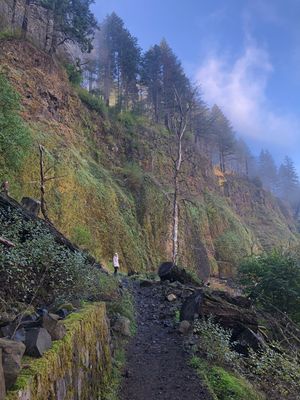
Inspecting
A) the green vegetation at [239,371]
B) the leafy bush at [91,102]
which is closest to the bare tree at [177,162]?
the green vegetation at [239,371]

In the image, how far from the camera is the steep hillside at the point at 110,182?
2400 centimetres

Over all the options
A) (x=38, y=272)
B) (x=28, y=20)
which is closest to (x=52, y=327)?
(x=38, y=272)

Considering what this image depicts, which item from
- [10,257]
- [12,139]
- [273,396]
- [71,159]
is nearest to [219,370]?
[273,396]

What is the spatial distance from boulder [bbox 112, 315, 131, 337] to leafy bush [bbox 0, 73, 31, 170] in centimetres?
1051

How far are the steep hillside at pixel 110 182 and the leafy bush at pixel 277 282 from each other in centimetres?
1040

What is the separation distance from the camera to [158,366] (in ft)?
25.6

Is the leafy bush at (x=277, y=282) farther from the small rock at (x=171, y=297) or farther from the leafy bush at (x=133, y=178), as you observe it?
Answer: the leafy bush at (x=133, y=178)

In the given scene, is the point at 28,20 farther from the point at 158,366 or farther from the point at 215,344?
the point at 158,366

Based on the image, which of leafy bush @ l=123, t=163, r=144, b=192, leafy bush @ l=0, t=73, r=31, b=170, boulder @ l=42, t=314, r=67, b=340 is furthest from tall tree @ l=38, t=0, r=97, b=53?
boulder @ l=42, t=314, r=67, b=340

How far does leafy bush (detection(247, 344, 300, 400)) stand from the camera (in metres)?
6.91

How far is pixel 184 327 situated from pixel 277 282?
5.45 m

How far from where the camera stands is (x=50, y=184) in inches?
904

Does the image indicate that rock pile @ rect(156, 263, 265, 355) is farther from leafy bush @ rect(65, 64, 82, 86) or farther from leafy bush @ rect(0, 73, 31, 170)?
leafy bush @ rect(65, 64, 82, 86)

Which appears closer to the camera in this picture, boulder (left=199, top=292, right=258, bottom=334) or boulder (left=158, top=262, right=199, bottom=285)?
boulder (left=199, top=292, right=258, bottom=334)
